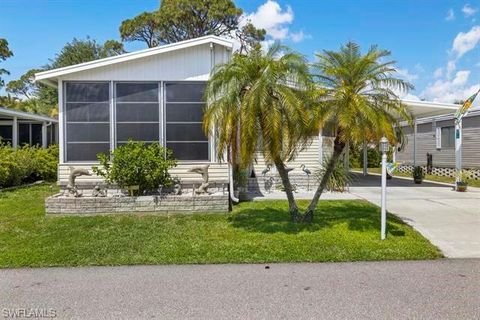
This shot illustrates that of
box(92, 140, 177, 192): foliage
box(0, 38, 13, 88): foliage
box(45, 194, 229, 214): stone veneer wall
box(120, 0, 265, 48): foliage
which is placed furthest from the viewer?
box(120, 0, 265, 48): foliage

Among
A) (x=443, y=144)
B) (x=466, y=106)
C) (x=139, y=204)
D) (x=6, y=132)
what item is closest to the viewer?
(x=139, y=204)

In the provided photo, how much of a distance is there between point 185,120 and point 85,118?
244 centimetres

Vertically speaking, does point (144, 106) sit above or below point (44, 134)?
above

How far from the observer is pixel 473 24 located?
1553cm

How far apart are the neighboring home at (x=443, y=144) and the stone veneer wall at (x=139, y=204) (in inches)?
396

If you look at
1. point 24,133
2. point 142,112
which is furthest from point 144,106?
point 24,133

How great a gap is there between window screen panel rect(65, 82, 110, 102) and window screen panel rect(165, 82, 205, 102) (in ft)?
4.96

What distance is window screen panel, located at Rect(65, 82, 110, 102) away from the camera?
373 inches

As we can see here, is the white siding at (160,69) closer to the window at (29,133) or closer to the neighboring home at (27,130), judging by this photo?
the neighboring home at (27,130)

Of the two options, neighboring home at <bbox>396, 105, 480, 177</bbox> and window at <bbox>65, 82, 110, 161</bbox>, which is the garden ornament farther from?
neighboring home at <bbox>396, 105, 480, 177</bbox>

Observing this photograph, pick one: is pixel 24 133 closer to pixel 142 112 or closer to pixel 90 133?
pixel 90 133

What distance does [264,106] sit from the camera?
592 cm

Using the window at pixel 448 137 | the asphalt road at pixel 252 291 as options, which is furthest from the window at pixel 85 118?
the window at pixel 448 137

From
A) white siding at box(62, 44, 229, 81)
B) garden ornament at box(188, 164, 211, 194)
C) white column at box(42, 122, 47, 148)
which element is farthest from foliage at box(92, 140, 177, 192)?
white column at box(42, 122, 47, 148)
